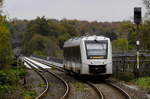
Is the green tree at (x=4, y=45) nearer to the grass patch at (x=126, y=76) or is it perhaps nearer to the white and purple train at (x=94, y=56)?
the white and purple train at (x=94, y=56)

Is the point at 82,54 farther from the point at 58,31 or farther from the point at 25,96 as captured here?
the point at 58,31

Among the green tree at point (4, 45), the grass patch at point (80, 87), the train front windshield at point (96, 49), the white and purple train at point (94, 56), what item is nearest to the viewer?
the grass patch at point (80, 87)

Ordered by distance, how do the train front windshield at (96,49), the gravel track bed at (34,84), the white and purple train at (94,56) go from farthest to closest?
the train front windshield at (96,49)
the white and purple train at (94,56)
the gravel track bed at (34,84)

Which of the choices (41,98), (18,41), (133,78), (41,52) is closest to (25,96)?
(41,98)

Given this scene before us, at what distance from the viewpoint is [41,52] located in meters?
138

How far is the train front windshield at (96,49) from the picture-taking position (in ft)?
91.4

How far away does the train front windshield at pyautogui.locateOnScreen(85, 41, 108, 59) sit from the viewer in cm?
2785

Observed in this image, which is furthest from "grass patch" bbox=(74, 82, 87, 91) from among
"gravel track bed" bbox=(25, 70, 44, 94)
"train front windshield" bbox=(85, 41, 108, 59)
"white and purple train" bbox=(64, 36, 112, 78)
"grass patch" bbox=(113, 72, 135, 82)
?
"grass patch" bbox=(113, 72, 135, 82)

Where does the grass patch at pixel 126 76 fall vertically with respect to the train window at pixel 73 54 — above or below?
below

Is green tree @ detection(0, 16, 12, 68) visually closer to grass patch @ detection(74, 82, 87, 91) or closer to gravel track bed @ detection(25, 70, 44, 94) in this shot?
gravel track bed @ detection(25, 70, 44, 94)

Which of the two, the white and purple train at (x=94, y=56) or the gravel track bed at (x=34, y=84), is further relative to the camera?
the white and purple train at (x=94, y=56)

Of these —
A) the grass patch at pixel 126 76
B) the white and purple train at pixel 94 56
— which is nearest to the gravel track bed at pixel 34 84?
the white and purple train at pixel 94 56

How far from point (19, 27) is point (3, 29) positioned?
169403 millimetres

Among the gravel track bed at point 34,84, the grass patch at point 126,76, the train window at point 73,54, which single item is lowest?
the gravel track bed at point 34,84
